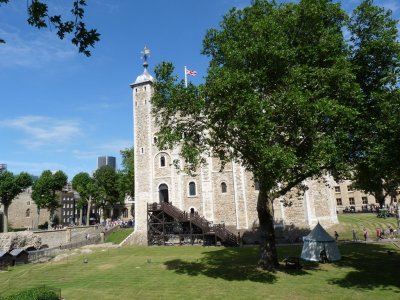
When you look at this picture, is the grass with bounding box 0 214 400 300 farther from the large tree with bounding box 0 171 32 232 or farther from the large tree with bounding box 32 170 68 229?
the large tree with bounding box 32 170 68 229

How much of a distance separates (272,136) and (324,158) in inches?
106

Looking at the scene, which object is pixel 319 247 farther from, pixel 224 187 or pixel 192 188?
pixel 192 188

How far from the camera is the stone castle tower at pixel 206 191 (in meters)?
33.2

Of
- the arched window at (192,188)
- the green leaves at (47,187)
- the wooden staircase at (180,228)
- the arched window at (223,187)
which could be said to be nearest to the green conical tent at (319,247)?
the wooden staircase at (180,228)

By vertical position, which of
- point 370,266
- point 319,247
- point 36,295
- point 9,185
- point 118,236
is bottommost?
point 370,266

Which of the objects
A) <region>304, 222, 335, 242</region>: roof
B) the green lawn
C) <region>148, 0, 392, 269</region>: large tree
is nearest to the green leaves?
the green lawn

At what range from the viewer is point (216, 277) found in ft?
61.8

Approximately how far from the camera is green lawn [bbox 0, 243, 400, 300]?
612 inches

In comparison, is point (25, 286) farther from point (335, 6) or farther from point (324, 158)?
point (335, 6)

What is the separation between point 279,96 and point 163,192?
24833 mm

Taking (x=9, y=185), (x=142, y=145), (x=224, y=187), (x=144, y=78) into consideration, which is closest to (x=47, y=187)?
(x=9, y=185)

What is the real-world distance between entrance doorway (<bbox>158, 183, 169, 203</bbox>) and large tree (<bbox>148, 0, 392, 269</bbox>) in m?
19.8

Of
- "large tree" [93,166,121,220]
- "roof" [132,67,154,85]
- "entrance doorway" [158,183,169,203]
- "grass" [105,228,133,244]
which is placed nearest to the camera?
"entrance doorway" [158,183,169,203]

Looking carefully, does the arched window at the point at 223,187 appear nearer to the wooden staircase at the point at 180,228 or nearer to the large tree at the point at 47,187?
the wooden staircase at the point at 180,228
